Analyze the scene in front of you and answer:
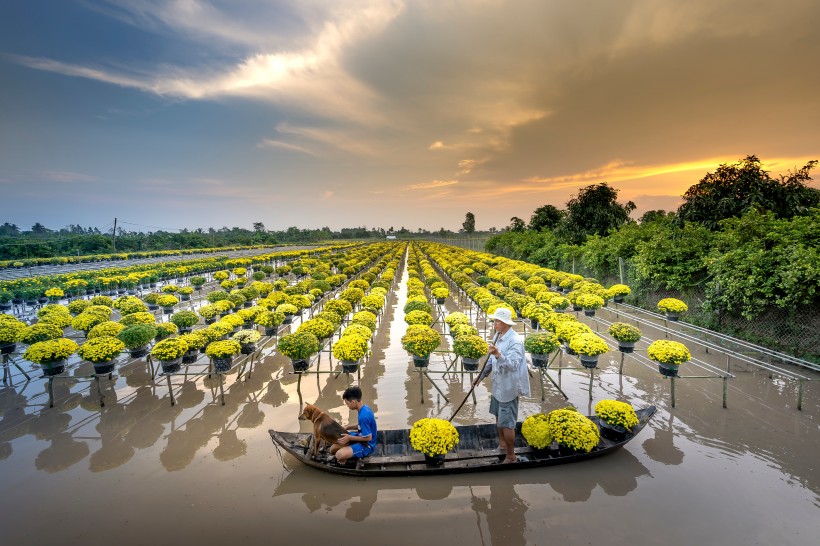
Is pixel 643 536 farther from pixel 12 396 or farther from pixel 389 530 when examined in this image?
pixel 12 396

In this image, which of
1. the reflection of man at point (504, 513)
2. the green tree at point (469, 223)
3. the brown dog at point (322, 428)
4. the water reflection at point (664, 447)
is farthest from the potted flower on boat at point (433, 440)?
the green tree at point (469, 223)

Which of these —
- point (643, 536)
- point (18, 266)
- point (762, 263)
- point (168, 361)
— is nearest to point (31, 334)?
point (168, 361)

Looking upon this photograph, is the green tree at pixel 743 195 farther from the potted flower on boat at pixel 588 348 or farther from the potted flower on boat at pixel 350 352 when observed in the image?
the potted flower on boat at pixel 350 352

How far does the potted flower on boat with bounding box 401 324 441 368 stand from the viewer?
9102 millimetres

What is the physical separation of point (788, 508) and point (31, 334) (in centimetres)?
1779

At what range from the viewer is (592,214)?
3481 cm

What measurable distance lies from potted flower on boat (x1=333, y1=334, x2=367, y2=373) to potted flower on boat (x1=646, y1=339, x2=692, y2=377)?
7.02 m

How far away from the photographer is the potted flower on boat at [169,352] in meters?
8.96

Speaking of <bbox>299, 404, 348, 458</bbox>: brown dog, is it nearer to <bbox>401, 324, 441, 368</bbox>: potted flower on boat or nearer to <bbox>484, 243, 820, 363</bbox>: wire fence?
<bbox>401, 324, 441, 368</bbox>: potted flower on boat

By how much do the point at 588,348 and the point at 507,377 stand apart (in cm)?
400

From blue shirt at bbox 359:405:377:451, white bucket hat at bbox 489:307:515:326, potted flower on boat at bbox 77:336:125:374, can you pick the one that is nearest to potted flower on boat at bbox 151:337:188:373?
potted flower on boat at bbox 77:336:125:374

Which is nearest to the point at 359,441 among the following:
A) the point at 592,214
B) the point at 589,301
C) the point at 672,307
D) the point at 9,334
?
the point at 9,334

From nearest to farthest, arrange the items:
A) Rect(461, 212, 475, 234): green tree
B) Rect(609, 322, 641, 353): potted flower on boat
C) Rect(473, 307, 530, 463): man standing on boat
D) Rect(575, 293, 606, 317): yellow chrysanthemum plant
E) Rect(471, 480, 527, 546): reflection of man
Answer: Rect(471, 480, 527, 546): reflection of man
Rect(473, 307, 530, 463): man standing on boat
Rect(609, 322, 641, 353): potted flower on boat
Rect(575, 293, 606, 317): yellow chrysanthemum plant
Rect(461, 212, 475, 234): green tree

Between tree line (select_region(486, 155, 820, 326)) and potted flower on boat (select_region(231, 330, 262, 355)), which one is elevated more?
tree line (select_region(486, 155, 820, 326))
